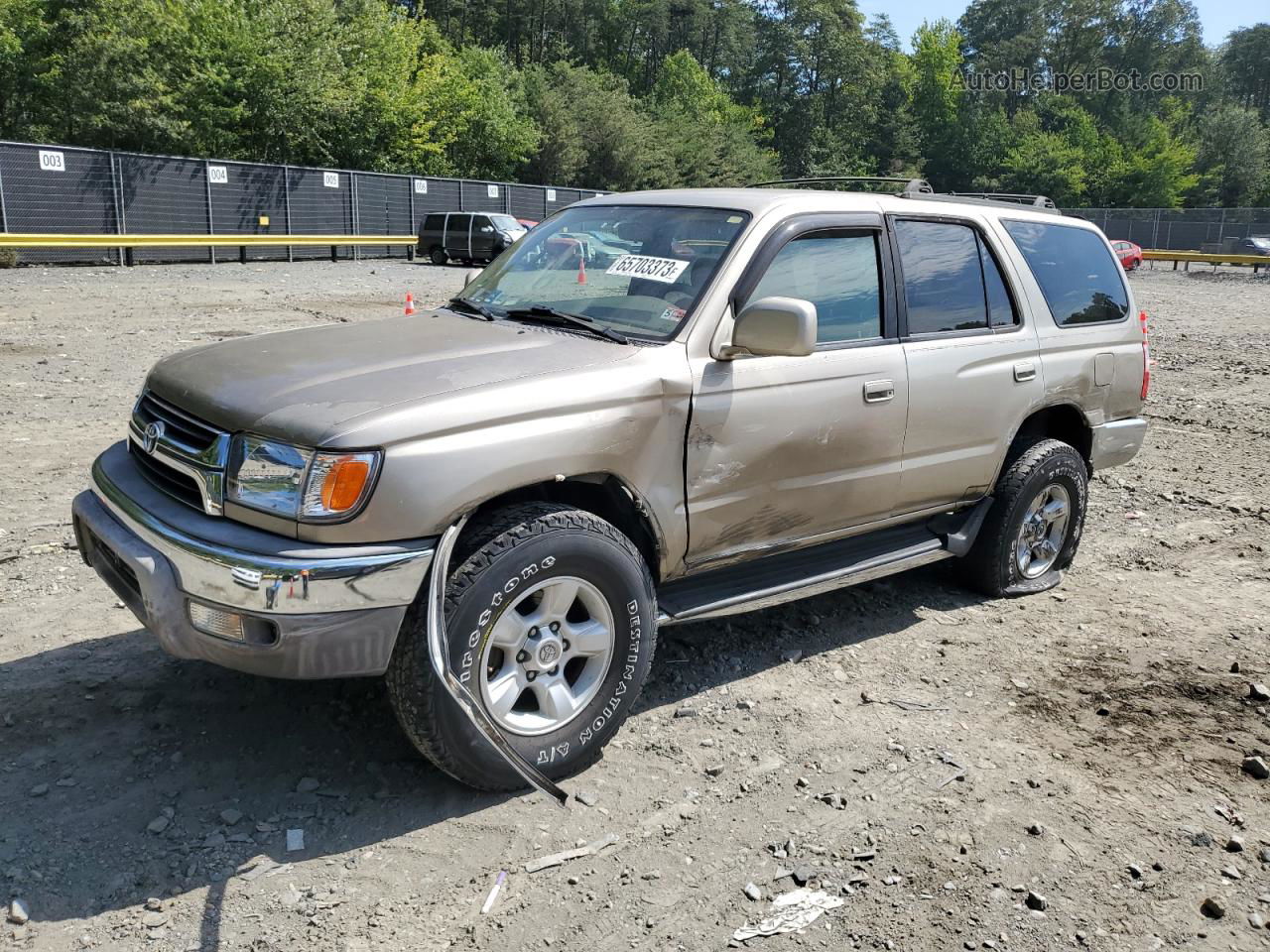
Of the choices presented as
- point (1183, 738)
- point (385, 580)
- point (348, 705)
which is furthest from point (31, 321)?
point (1183, 738)

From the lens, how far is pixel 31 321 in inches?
539

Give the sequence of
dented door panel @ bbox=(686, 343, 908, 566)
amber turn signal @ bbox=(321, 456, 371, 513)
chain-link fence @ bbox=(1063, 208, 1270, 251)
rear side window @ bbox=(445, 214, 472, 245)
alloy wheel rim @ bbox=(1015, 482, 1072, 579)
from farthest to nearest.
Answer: chain-link fence @ bbox=(1063, 208, 1270, 251) → rear side window @ bbox=(445, 214, 472, 245) → alloy wheel rim @ bbox=(1015, 482, 1072, 579) → dented door panel @ bbox=(686, 343, 908, 566) → amber turn signal @ bbox=(321, 456, 371, 513)

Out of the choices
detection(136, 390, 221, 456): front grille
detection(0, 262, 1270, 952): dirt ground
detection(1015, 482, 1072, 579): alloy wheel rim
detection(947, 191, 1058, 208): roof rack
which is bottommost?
detection(0, 262, 1270, 952): dirt ground

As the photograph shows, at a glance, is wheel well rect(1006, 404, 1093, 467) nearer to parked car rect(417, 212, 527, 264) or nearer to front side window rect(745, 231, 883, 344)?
front side window rect(745, 231, 883, 344)

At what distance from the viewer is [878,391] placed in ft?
14.5

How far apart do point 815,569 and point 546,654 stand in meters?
1.42

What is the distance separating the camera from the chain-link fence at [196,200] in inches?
905

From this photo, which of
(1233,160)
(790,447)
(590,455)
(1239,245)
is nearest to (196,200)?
(790,447)

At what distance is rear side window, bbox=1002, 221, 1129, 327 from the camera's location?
17.8 ft

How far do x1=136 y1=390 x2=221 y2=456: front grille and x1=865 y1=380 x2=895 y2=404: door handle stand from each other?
2.49m

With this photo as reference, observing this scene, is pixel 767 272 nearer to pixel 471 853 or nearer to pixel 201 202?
pixel 471 853

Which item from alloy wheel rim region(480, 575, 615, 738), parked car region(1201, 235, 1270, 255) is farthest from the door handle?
parked car region(1201, 235, 1270, 255)

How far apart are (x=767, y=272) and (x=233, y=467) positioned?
2.11m

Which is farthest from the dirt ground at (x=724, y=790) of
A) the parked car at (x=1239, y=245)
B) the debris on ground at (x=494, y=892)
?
the parked car at (x=1239, y=245)
